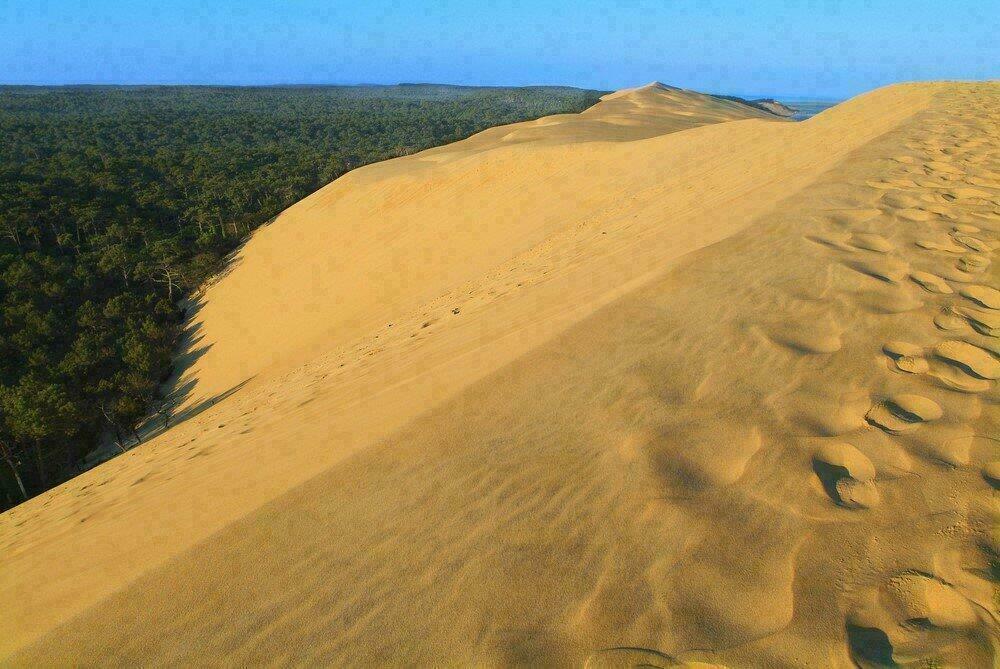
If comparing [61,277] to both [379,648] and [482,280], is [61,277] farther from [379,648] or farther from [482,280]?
[379,648]

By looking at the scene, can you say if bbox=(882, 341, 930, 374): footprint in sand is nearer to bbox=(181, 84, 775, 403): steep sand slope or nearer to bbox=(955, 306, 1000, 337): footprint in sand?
bbox=(955, 306, 1000, 337): footprint in sand

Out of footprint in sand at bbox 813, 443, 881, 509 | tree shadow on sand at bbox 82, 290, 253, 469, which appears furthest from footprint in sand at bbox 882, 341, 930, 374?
tree shadow on sand at bbox 82, 290, 253, 469

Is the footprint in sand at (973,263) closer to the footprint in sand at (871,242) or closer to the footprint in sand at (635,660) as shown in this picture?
the footprint in sand at (871,242)

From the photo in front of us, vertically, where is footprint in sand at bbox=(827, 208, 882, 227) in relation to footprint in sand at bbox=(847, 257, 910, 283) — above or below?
above

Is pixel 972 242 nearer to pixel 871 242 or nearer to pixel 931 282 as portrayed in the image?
pixel 871 242

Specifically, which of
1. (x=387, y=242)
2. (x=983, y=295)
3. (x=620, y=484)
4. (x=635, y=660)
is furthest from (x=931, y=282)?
(x=387, y=242)

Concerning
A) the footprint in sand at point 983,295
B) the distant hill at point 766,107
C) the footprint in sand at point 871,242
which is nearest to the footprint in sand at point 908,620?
the footprint in sand at point 983,295
